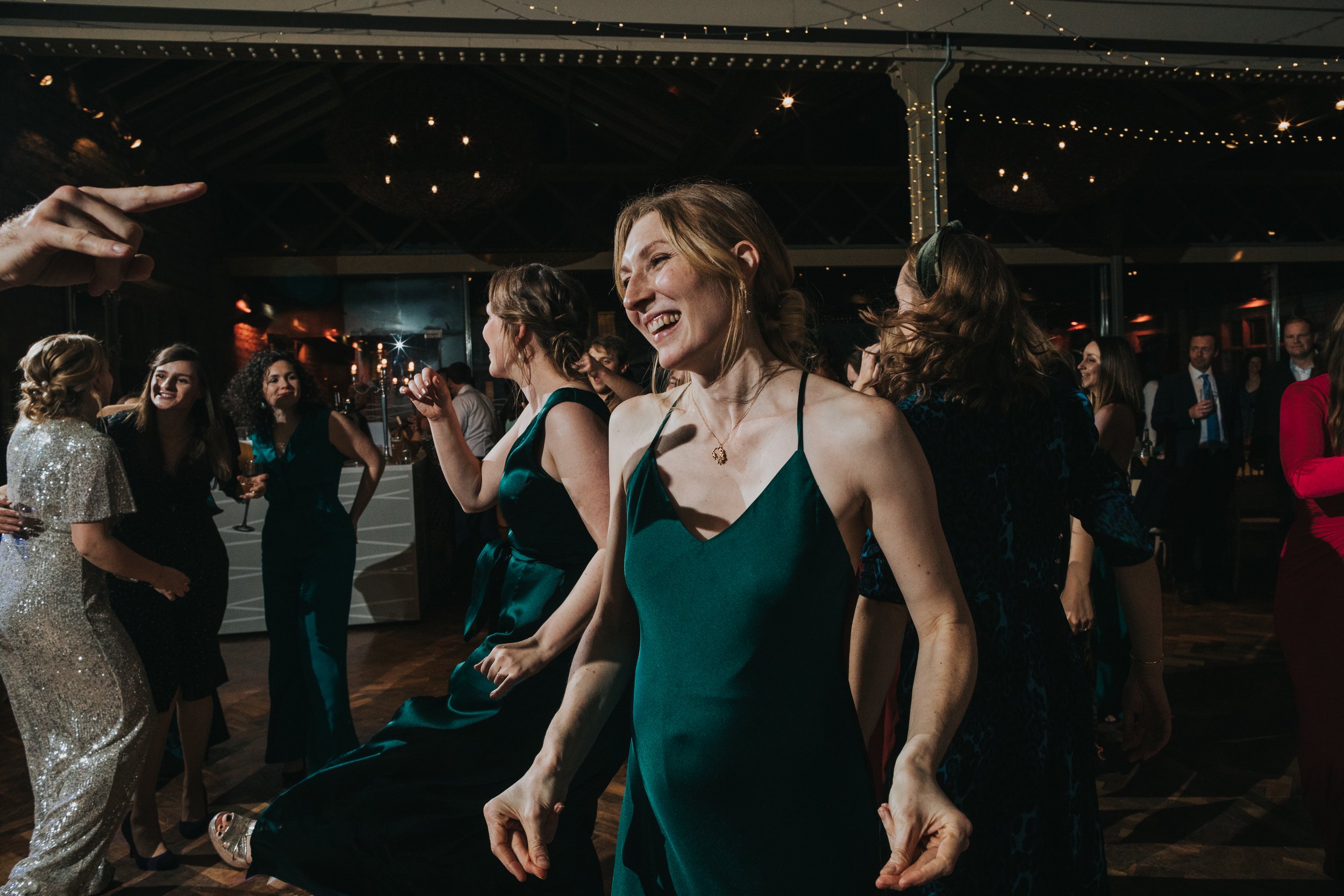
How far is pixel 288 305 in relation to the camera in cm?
952

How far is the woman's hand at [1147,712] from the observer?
5.83ft

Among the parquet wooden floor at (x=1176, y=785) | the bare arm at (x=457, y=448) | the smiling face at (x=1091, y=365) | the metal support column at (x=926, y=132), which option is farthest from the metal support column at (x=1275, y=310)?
the bare arm at (x=457, y=448)

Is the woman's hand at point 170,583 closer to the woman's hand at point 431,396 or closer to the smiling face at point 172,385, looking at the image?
the smiling face at point 172,385

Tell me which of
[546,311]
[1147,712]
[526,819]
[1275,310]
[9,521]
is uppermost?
[1275,310]

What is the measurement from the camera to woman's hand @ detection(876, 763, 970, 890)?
0.87 meters

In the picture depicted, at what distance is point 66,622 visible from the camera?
102 inches

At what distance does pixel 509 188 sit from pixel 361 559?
8.48 ft

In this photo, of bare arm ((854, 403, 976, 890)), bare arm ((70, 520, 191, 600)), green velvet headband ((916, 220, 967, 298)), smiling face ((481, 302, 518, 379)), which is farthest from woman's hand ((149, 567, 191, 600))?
bare arm ((854, 403, 976, 890))

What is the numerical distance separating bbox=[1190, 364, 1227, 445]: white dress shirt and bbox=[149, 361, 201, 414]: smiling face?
594cm

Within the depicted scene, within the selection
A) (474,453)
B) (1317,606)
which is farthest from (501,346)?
(474,453)

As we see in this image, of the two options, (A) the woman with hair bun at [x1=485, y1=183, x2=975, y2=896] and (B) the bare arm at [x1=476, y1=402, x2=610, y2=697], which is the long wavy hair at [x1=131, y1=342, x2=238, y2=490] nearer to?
(B) the bare arm at [x1=476, y1=402, x2=610, y2=697]

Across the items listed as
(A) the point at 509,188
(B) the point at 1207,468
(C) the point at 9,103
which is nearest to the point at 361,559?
(A) the point at 509,188

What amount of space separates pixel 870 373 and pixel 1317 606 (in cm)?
139

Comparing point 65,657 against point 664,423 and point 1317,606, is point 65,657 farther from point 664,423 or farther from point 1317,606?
point 1317,606
